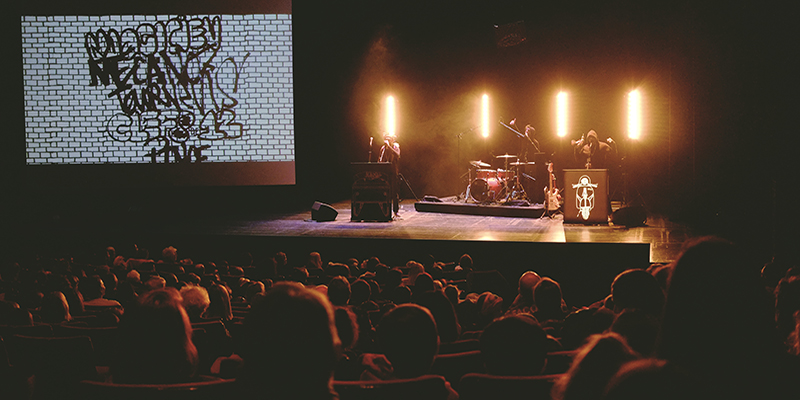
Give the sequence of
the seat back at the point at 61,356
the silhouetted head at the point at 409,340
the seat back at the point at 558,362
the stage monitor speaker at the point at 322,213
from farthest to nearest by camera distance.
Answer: the stage monitor speaker at the point at 322,213
the seat back at the point at 61,356
the seat back at the point at 558,362
the silhouetted head at the point at 409,340

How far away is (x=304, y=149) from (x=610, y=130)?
236 inches

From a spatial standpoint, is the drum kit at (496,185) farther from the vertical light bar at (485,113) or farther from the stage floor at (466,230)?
the vertical light bar at (485,113)

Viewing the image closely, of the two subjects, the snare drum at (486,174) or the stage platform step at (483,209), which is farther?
the snare drum at (486,174)

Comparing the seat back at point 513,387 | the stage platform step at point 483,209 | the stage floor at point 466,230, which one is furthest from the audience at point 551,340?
the stage platform step at point 483,209

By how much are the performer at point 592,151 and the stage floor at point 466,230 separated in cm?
115

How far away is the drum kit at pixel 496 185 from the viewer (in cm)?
1015

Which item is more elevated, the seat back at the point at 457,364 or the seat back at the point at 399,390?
the seat back at the point at 399,390

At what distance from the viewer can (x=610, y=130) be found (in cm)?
1145

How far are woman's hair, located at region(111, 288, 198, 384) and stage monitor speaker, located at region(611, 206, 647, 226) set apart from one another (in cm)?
730

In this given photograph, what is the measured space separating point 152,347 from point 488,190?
879 centimetres

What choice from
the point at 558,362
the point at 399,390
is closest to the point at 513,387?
the point at 399,390

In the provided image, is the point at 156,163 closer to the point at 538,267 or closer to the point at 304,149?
the point at 304,149

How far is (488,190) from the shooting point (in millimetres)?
10164

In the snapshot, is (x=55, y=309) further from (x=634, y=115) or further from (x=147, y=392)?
(x=634, y=115)
